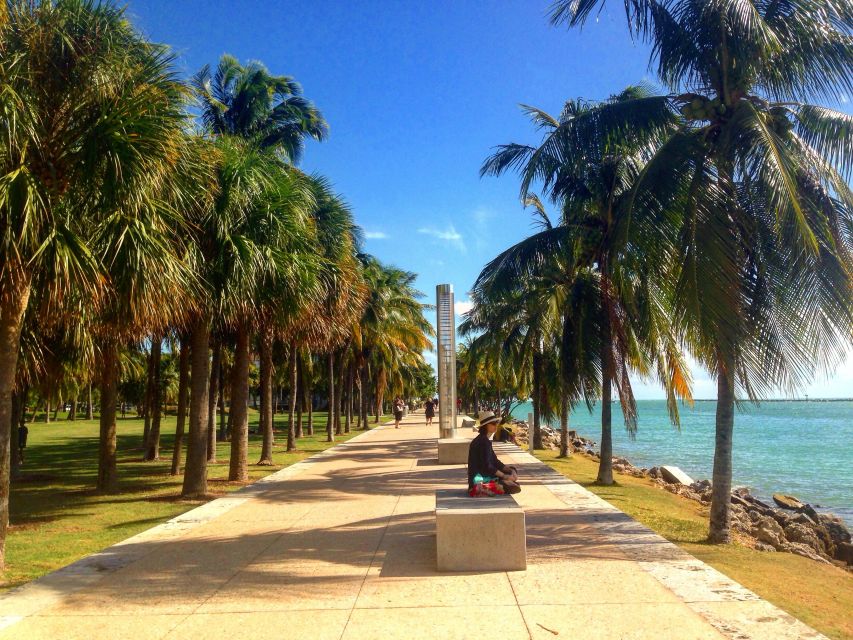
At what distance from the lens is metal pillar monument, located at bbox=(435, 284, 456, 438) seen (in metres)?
19.5

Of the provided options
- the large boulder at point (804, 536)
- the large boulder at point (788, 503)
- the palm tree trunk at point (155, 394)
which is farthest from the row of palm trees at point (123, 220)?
the large boulder at point (788, 503)

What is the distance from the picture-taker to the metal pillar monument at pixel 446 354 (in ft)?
64.1

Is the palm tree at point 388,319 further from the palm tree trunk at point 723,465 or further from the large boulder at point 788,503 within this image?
the palm tree trunk at point 723,465

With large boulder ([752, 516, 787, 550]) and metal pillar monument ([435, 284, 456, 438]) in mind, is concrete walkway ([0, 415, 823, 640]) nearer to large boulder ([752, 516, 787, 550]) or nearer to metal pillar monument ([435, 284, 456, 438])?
large boulder ([752, 516, 787, 550])

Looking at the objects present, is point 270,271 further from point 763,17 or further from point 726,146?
point 763,17

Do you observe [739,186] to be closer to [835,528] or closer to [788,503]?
[835,528]

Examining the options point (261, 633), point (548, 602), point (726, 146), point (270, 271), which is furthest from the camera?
point (270, 271)

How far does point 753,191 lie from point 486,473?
500 centimetres

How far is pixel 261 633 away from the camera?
5.29 m

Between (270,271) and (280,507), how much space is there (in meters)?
3.85

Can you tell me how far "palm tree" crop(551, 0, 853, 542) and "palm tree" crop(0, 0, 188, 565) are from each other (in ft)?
20.3

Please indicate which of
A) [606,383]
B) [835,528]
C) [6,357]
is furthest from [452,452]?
[6,357]

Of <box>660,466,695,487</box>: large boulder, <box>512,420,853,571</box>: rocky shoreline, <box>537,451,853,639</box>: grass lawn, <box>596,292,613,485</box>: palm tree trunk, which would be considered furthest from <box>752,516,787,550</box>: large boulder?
<box>660,466,695,487</box>: large boulder

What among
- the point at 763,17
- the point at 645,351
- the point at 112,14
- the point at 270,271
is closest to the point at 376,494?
the point at 270,271
